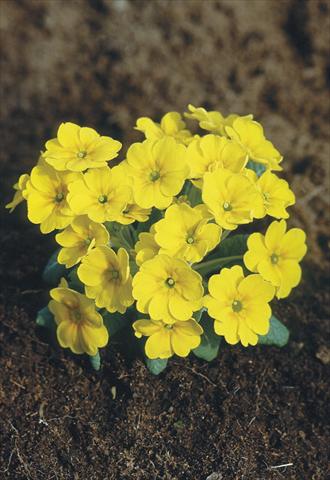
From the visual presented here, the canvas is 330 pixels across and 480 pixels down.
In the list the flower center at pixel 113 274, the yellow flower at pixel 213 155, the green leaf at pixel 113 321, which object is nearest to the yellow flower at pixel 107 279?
the flower center at pixel 113 274

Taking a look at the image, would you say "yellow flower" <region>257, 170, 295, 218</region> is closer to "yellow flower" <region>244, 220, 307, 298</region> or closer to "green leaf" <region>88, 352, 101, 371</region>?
"yellow flower" <region>244, 220, 307, 298</region>

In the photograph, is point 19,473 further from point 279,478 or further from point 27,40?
point 27,40

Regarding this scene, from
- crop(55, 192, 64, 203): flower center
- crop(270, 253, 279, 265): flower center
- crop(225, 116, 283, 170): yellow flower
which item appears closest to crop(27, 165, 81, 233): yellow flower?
crop(55, 192, 64, 203): flower center

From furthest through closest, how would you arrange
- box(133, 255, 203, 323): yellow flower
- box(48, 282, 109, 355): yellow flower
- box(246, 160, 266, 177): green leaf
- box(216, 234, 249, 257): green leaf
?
box(246, 160, 266, 177): green leaf
box(216, 234, 249, 257): green leaf
box(48, 282, 109, 355): yellow flower
box(133, 255, 203, 323): yellow flower

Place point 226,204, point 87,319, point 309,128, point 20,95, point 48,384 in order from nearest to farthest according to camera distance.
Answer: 1. point 226,204
2. point 87,319
3. point 48,384
4. point 309,128
5. point 20,95

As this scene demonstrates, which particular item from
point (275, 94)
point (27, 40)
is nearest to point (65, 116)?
point (27, 40)

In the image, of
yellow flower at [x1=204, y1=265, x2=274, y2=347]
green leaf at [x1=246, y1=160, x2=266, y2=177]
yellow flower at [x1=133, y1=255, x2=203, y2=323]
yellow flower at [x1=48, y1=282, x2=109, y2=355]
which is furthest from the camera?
green leaf at [x1=246, y1=160, x2=266, y2=177]

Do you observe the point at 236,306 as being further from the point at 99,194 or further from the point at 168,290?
the point at 99,194

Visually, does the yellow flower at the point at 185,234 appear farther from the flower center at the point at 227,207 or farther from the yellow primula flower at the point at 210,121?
the yellow primula flower at the point at 210,121
